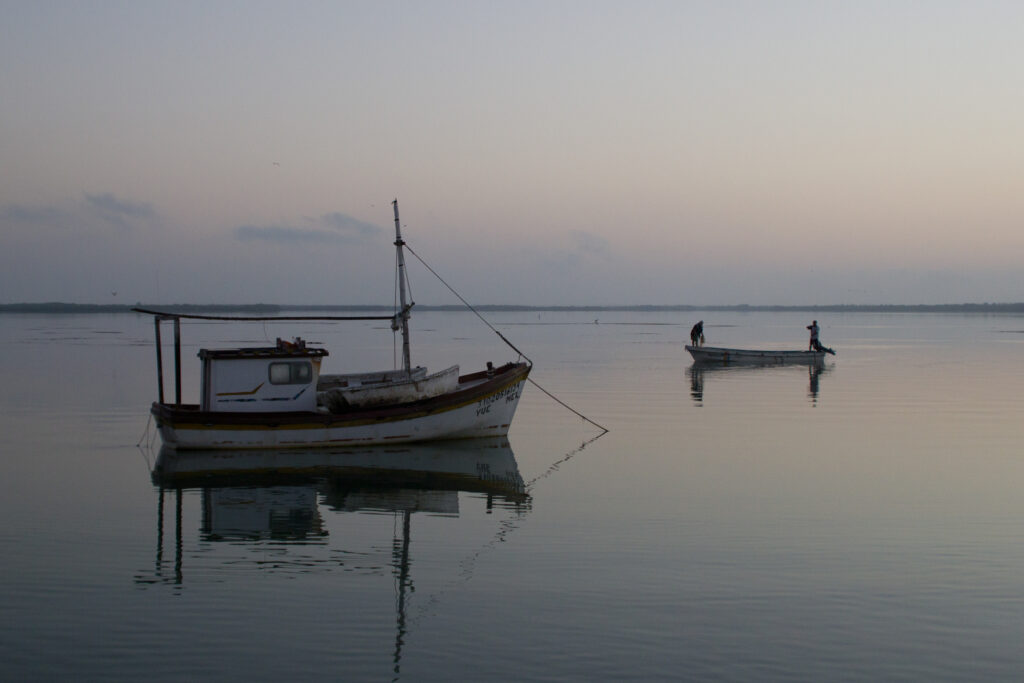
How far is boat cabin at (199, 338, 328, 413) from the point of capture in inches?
874

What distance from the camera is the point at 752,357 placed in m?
54.2

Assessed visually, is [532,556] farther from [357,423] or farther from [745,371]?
[745,371]

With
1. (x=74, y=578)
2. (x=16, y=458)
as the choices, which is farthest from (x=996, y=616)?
(x=16, y=458)

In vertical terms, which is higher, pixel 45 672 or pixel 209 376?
pixel 209 376

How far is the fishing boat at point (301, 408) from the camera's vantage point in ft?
71.3

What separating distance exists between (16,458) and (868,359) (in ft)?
166

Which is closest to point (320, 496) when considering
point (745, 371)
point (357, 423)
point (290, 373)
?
point (357, 423)

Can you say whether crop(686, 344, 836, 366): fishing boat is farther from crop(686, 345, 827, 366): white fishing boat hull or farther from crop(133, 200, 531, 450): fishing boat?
crop(133, 200, 531, 450): fishing boat

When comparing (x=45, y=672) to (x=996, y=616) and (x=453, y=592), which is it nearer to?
(x=453, y=592)

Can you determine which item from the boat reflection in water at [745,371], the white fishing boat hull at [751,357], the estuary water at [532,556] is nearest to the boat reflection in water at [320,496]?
the estuary water at [532,556]

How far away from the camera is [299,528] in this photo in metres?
14.6

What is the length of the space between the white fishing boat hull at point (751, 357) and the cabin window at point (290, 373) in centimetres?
3440

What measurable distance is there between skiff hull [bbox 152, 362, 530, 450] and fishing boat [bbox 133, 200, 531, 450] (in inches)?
0.9

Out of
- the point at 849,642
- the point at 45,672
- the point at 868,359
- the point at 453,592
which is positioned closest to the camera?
the point at 45,672
